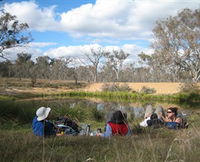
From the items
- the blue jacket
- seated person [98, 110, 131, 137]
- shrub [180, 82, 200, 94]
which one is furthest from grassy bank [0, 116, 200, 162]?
shrub [180, 82, 200, 94]

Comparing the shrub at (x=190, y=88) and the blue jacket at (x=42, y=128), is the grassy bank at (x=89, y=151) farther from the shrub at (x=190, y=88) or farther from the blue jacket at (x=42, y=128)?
the shrub at (x=190, y=88)

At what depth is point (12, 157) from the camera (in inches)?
129

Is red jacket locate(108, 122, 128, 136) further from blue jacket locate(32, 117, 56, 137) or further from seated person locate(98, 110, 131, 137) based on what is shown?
blue jacket locate(32, 117, 56, 137)

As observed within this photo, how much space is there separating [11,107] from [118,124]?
5.20 m

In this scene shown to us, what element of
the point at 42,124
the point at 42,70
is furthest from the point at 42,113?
the point at 42,70

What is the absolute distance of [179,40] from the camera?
3594 cm

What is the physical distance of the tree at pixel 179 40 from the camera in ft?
115

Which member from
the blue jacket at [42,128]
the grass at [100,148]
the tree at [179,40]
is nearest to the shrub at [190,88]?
the tree at [179,40]

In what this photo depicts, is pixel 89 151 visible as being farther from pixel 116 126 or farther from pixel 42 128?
pixel 116 126

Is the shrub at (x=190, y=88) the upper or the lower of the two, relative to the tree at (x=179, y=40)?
lower

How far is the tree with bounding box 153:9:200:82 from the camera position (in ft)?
115

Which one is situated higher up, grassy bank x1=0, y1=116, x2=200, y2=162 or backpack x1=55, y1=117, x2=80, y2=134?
grassy bank x1=0, y1=116, x2=200, y2=162

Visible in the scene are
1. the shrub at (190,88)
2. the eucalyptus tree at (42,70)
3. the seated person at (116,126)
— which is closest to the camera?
the seated person at (116,126)

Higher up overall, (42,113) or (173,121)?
(42,113)
